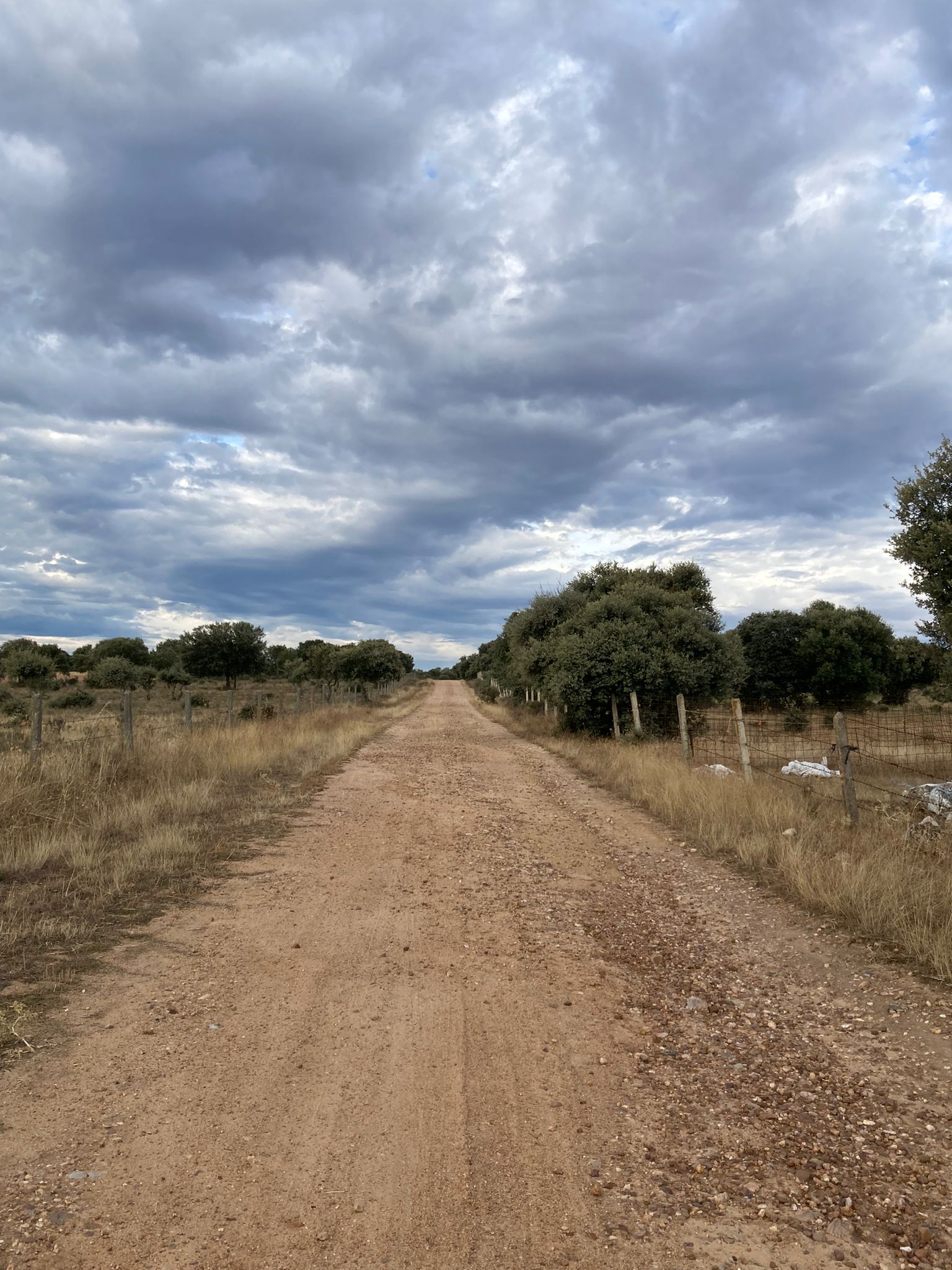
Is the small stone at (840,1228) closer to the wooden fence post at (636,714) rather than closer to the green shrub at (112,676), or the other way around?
the wooden fence post at (636,714)

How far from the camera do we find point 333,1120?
11.0 feet

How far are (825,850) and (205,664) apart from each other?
49.5 m

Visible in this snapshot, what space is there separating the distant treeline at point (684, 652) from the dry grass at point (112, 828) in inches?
330

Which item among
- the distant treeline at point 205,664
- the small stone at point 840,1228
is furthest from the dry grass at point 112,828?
the distant treeline at point 205,664

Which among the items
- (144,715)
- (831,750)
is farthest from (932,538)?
(144,715)

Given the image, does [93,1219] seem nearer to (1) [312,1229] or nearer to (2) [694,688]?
(1) [312,1229]

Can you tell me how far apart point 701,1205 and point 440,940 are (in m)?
3.05

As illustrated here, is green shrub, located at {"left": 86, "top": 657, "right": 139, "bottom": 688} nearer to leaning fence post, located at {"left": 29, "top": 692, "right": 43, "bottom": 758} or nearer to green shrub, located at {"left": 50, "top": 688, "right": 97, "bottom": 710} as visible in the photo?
green shrub, located at {"left": 50, "top": 688, "right": 97, "bottom": 710}

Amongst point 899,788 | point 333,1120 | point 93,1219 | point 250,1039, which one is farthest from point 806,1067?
point 899,788

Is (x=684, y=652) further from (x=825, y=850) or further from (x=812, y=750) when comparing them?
(x=825, y=850)

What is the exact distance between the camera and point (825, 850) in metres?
7.59

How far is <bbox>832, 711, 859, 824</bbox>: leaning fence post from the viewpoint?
831 cm

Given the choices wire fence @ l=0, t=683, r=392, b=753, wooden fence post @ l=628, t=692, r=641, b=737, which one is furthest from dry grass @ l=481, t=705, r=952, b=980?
wire fence @ l=0, t=683, r=392, b=753

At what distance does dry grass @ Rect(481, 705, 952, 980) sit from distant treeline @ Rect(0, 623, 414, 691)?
40.6 m
